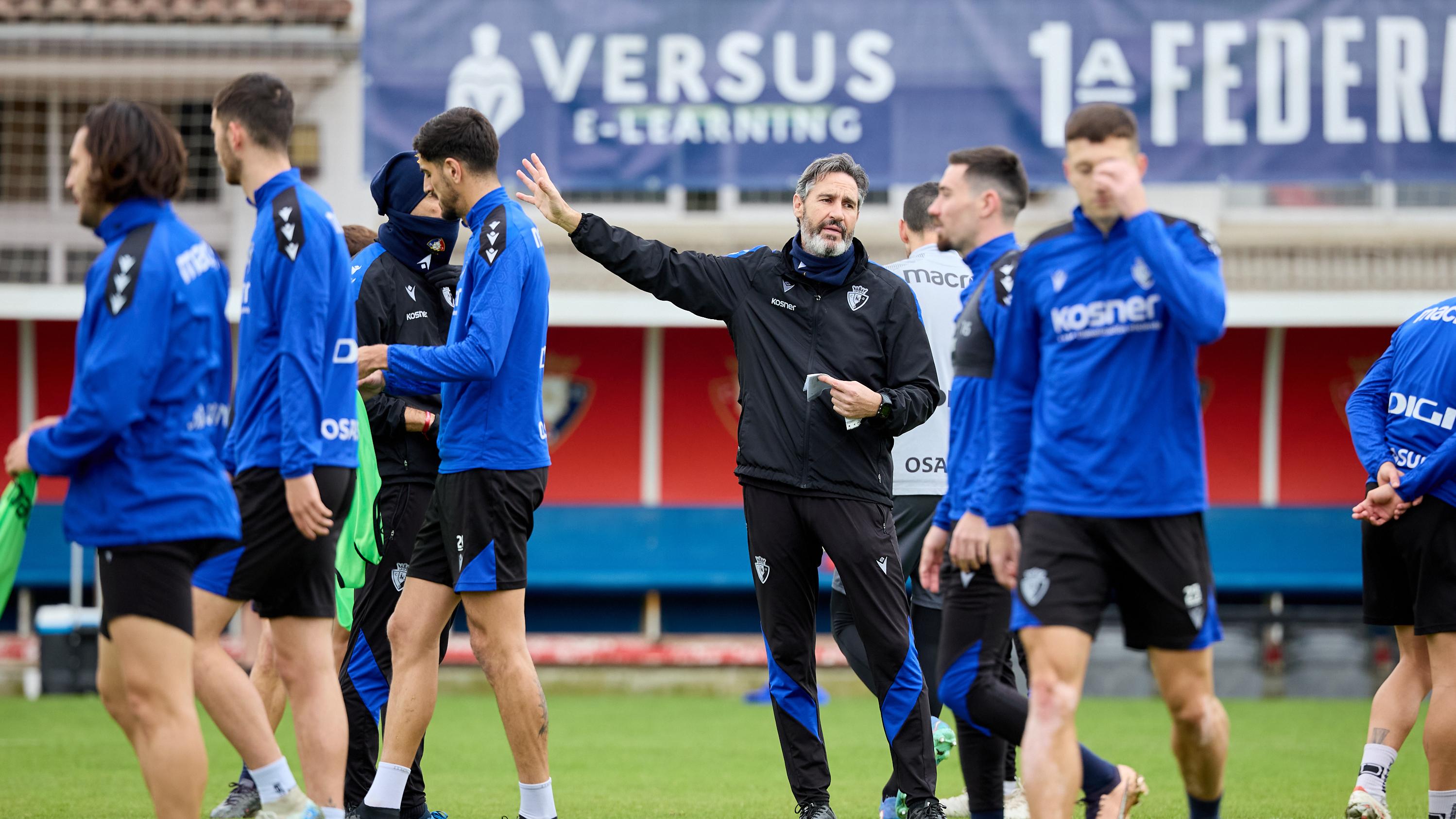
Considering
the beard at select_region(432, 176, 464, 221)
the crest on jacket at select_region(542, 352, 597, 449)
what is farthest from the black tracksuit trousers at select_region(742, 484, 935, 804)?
the crest on jacket at select_region(542, 352, 597, 449)

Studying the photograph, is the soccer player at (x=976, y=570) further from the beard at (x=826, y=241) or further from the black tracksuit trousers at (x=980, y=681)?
the beard at (x=826, y=241)

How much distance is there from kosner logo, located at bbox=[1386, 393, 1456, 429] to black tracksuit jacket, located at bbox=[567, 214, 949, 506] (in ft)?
6.49

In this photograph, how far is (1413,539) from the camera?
20.2 ft

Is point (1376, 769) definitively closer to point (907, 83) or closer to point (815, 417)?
point (815, 417)

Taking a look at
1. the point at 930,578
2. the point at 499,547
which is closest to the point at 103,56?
the point at 499,547

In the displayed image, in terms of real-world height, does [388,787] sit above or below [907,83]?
below

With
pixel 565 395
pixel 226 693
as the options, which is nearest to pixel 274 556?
pixel 226 693

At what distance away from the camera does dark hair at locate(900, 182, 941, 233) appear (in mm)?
7062

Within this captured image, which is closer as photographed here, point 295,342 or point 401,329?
point 295,342

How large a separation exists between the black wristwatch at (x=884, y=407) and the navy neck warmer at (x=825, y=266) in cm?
58

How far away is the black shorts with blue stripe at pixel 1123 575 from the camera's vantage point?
4.50 m

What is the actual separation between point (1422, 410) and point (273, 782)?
15.7 ft

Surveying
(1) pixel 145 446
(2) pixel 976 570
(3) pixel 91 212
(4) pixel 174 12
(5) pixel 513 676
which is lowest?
(5) pixel 513 676

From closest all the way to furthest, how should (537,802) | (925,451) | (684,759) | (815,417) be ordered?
(537,802)
(815,417)
(925,451)
(684,759)
